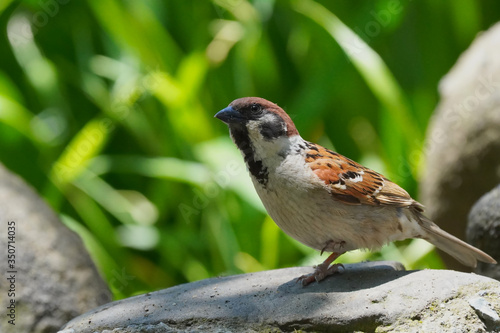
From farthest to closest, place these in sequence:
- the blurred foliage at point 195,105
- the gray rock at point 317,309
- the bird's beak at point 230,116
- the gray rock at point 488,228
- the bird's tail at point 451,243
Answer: the blurred foliage at point 195,105
the gray rock at point 488,228
the bird's tail at point 451,243
the bird's beak at point 230,116
the gray rock at point 317,309

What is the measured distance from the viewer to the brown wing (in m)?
2.83

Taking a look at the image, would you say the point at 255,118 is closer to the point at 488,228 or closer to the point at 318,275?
the point at 318,275

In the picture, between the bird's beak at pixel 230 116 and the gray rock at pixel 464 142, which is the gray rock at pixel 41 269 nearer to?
the bird's beak at pixel 230 116

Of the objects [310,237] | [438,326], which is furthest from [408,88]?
[438,326]

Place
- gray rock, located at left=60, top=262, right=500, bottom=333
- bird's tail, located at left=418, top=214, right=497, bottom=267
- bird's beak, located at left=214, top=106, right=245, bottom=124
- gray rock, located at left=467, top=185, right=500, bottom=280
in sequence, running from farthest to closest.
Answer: gray rock, located at left=467, top=185, right=500, bottom=280
bird's tail, located at left=418, top=214, right=497, bottom=267
bird's beak, located at left=214, top=106, right=245, bottom=124
gray rock, located at left=60, top=262, right=500, bottom=333

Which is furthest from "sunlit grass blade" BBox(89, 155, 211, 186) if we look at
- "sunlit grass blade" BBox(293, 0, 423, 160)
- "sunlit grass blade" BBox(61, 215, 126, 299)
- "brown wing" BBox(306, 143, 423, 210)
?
"brown wing" BBox(306, 143, 423, 210)

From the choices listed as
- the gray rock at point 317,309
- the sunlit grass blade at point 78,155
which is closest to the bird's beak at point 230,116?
Answer: the gray rock at point 317,309

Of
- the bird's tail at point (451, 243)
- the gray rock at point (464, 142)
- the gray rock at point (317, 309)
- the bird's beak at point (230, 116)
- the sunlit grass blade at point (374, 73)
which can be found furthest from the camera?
the sunlit grass blade at point (374, 73)

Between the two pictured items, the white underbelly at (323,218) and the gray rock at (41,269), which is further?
the gray rock at (41,269)

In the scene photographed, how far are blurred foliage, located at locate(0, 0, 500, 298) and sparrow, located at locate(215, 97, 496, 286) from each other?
1.80 metres

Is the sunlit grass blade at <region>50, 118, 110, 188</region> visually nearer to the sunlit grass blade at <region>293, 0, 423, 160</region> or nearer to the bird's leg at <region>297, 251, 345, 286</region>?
the sunlit grass blade at <region>293, 0, 423, 160</region>

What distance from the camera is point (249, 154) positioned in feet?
9.24

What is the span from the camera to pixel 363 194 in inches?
114

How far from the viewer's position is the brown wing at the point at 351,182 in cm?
283
